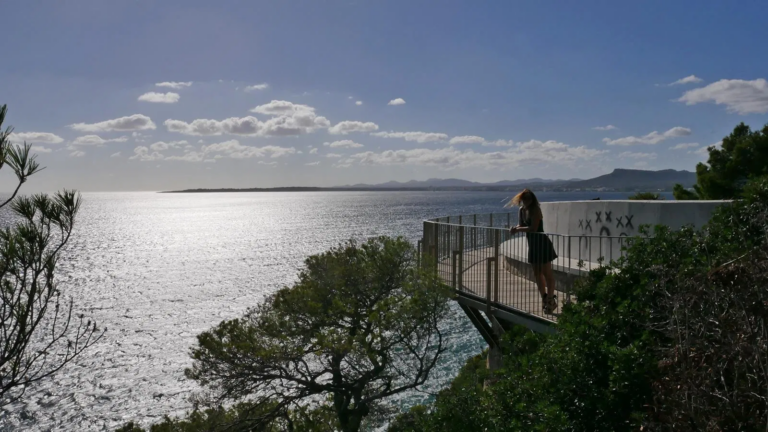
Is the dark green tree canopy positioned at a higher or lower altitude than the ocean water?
higher

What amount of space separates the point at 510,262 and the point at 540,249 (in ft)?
14.9

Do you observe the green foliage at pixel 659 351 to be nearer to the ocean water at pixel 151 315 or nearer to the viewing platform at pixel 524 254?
the viewing platform at pixel 524 254

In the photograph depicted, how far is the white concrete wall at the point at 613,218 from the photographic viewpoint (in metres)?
10.8

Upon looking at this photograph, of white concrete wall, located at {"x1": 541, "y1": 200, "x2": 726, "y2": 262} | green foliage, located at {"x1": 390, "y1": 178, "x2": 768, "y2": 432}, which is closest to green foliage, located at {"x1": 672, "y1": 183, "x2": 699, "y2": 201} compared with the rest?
white concrete wall, located at {"x1": 541, "y1": 200, "x2": 726, "y2": 262}

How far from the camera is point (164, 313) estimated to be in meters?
41.4

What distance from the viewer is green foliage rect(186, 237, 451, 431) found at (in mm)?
11680

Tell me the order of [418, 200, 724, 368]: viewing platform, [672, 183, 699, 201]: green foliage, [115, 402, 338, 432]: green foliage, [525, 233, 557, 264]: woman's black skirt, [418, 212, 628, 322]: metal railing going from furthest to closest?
[672, 183, 699, 201]: green foliage → [115, 402, 338, 432]: green foliage → [418, 200, 724, 368]: viewing platform → [418, 212, 628, 322]: metal railing → [525, 233, 557, 264]: woman's black skirt

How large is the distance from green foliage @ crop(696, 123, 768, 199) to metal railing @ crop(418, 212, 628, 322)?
16.4 metres

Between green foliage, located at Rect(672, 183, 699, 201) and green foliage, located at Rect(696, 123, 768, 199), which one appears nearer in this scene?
green foliage, located at Rect(696, 123, 768, 199)

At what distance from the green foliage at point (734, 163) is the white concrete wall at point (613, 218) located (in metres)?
15.2

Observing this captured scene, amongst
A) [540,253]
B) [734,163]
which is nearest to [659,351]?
[540,253]

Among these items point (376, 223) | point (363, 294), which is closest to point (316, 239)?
point (376, 223)

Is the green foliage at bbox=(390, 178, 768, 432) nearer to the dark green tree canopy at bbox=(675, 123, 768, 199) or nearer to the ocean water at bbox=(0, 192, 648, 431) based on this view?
the ocean water at bbox=(0, 192, 648, 431)

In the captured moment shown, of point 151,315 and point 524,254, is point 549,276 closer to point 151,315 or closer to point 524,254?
point 524,254
